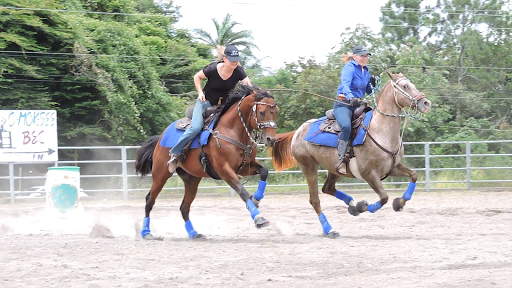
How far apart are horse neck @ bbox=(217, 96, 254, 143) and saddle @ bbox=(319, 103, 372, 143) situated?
135 centimetres

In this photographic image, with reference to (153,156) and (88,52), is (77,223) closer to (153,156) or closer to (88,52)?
(153,156)

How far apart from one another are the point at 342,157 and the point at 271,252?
2.22 m

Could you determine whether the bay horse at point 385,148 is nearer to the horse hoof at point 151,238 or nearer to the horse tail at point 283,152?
the horse tail at point 283,152

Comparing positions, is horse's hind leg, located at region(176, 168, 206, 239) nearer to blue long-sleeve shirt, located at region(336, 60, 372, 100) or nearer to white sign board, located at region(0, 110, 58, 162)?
blue long-sleeve shirt, located at region(336, 60, 372, 100)

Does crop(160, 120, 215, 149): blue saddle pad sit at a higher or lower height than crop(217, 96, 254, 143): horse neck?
lower

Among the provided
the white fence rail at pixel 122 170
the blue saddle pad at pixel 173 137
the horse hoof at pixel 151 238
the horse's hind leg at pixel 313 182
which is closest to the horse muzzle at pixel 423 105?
the horse's hind leg at pixel 313 182

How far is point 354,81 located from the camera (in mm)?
8539

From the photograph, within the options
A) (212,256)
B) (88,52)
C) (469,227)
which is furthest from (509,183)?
(88,52)

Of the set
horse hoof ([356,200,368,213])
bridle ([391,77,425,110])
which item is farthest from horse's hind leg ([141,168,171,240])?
bridle ([391,77,425,110])

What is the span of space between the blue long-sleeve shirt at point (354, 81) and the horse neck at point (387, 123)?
304mm

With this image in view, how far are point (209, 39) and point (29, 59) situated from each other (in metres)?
20.6

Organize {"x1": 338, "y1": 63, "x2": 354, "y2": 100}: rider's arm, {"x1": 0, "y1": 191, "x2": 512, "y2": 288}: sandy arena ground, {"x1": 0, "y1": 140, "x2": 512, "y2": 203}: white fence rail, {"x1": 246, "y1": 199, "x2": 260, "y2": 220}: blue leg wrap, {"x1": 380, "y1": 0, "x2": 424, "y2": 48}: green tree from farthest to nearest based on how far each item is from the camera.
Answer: {"x1": 380, "y1": 0, "x2": 424, "y2": 48}: green tree
{"x1": 0, "y1": 140, "x2": 512, "y2": 203}: white fence rail
{"x1": 338, "y1": 63, "x2": 354, "y2": 100}: rider's arm
{"x1": 246, "y1": 199, "x2": 260, "y2": 220}: blue leg wrap
{"x1": 0, "y1": 191, "x2": 512, "y2": 288}: sandy arena ground

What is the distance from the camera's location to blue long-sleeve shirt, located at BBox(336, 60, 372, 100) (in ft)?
27.4

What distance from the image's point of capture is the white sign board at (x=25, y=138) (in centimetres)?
1630
